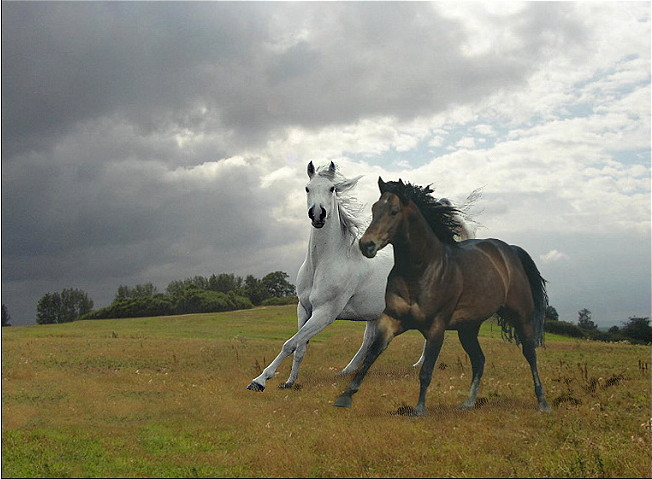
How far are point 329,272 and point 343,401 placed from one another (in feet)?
8.43

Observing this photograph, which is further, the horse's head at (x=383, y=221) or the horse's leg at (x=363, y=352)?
the horse's leg at (x=363, y=352)

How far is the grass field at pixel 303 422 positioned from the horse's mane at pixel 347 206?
3087 millimetres

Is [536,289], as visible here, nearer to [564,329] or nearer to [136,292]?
[564,329]

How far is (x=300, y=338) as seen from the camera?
9.91 metres

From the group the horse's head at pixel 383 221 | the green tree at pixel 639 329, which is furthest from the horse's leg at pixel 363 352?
the green tree at pixel 639 329

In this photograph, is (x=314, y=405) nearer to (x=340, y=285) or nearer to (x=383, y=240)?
(x=340, y=285)

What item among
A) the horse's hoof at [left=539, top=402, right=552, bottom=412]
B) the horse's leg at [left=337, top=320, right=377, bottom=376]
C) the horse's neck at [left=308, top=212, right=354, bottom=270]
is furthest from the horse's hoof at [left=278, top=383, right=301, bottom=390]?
the horse's hoof at [left=539, top=402, right=552, bottom=412]

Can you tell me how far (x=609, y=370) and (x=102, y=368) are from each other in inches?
482

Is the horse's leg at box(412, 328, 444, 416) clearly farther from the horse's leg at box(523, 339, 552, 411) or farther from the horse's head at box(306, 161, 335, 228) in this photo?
the horse's head at box(306, 161, 335, 228)

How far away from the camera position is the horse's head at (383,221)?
770cm

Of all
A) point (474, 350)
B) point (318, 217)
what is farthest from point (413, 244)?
point (474, 350)

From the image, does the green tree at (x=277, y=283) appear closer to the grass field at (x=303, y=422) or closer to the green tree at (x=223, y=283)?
the green tree at (x=223, y=283)

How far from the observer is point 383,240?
7.81m

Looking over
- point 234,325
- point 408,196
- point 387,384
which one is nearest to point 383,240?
point 408,196
